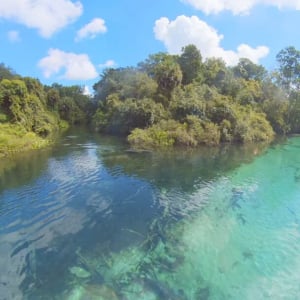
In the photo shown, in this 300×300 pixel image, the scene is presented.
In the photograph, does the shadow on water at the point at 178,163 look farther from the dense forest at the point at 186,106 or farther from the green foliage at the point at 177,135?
the dense forest at the point at 186,106

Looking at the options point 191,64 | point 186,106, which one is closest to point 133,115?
point 186,106

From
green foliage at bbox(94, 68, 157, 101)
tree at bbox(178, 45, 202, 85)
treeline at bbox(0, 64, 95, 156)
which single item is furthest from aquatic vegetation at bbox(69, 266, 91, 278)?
tree at bbox(178, 45, 202, 85)

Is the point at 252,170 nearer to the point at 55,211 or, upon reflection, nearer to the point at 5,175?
the point at 55,211

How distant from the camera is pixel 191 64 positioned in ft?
163

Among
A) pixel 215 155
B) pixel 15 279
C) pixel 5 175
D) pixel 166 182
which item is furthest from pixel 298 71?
pixel 15 279

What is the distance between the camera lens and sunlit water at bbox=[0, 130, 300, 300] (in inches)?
317

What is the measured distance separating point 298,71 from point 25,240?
58980 millimetres

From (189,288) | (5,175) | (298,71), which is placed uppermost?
(298,71)

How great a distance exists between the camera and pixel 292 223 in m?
12.7

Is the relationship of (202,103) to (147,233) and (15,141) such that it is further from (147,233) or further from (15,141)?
(147,233)

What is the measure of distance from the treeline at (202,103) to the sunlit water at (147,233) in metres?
13.8

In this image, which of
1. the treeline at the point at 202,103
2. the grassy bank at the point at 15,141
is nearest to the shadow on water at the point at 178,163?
the treeline at the point at 202,103

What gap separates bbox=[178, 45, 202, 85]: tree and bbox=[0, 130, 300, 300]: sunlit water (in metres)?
32.2

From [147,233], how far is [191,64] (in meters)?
43.7
